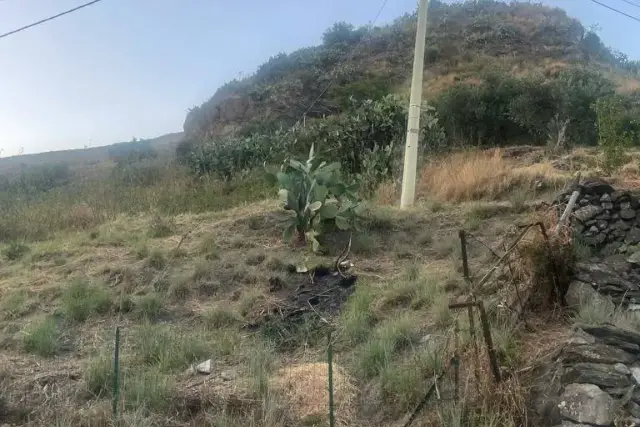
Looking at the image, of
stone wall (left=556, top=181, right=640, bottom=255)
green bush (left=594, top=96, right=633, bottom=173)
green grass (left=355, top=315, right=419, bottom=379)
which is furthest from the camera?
green bush (left=594, top=96, right=633, bottom=173)

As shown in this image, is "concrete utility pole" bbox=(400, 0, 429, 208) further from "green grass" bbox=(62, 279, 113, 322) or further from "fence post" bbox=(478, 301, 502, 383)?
"fence post" bbox=(478, 301, 502, 383)

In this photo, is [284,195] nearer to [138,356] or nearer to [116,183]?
[138,356]

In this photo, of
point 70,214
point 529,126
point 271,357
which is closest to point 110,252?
point 70,214

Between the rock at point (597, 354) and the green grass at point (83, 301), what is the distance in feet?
14.8

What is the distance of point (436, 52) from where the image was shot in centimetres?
2892

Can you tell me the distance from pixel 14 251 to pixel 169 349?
505cm

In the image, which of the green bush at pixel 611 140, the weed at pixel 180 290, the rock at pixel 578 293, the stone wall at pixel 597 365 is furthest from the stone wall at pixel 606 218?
the weed at pixel 180 290

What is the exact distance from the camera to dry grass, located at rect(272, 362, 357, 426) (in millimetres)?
4160

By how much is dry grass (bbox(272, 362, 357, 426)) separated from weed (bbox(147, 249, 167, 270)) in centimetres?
329

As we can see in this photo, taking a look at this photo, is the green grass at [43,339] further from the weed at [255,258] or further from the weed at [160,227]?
the weed at [160,227]

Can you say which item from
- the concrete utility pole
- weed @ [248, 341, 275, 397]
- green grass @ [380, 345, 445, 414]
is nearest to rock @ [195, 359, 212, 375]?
weed @ [248, 341, 275, 397]

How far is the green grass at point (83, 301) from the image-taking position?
626 centimetres

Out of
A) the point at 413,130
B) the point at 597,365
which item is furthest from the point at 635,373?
the point at 413,130

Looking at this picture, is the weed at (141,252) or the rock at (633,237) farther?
the weed at (141,252)
